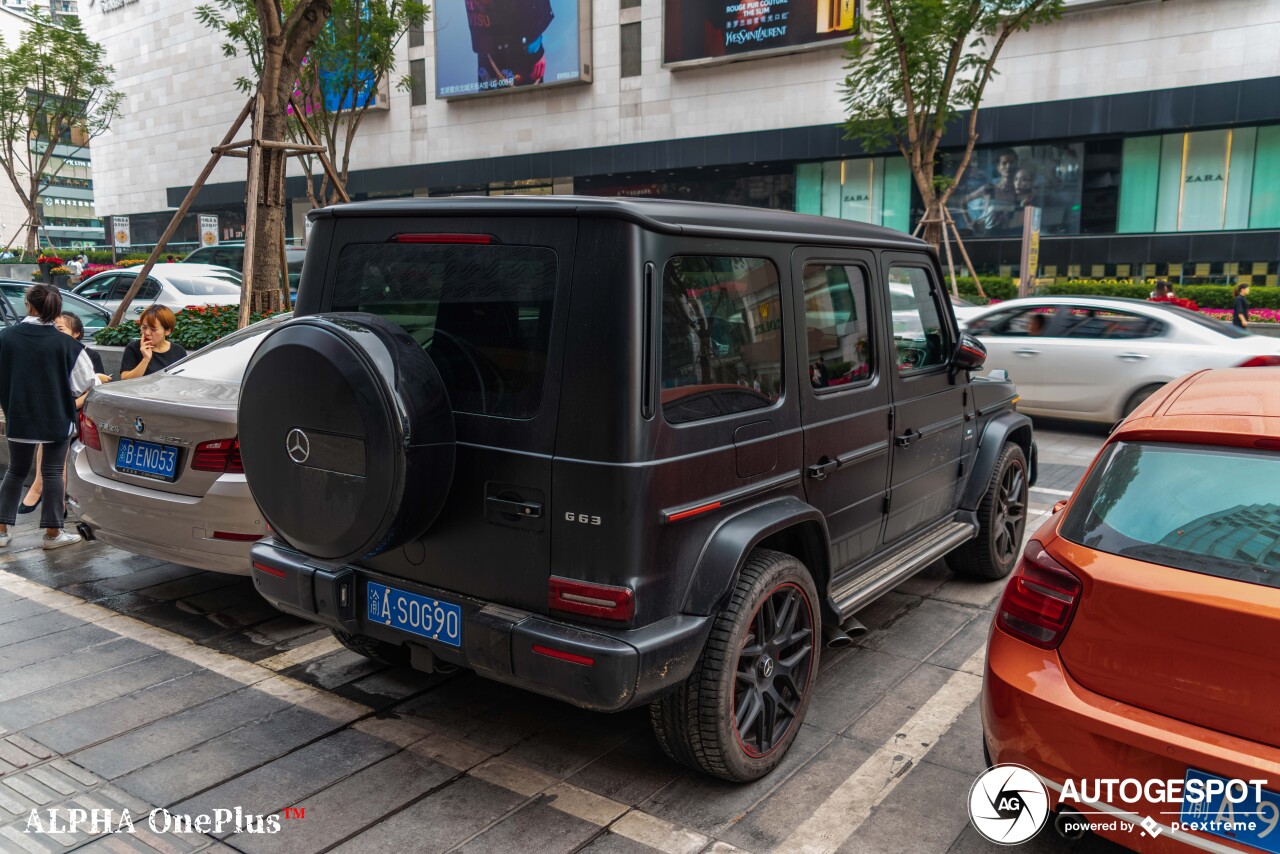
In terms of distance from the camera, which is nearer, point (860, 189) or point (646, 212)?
point (646, 212)

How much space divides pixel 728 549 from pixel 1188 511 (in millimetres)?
1349

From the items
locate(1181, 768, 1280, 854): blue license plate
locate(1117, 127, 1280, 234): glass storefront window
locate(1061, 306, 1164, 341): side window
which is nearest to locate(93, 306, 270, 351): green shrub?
locate(1061, 306, 1164, 341): side window

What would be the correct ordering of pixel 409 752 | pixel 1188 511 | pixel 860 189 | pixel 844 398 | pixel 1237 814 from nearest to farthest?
pixel 1237 814 < pixel 1188 511 < pixel 409 752 < pixel 844 398 < pixel 860 189

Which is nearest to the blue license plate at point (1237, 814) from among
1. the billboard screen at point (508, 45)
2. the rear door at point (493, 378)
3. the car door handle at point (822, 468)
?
the car door handle at point (822, 468)

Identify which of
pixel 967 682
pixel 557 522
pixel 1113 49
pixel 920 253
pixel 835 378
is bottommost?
pixel 967 682

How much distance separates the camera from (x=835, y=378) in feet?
12.9

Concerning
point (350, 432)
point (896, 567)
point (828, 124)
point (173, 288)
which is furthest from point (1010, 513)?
point (828, 124)

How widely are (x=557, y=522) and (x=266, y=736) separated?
1.68 meters

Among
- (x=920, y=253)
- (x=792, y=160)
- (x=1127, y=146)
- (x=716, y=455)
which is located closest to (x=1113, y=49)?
(x=1127, y=146)

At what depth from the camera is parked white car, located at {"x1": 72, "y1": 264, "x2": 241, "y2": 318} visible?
14617mm

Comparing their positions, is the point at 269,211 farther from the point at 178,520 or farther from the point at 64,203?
the point at 64,203

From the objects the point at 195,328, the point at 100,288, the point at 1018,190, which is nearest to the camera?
the point at 195,328

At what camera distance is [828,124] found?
89.0ft

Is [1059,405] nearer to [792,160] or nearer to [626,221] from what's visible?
[626,221]
